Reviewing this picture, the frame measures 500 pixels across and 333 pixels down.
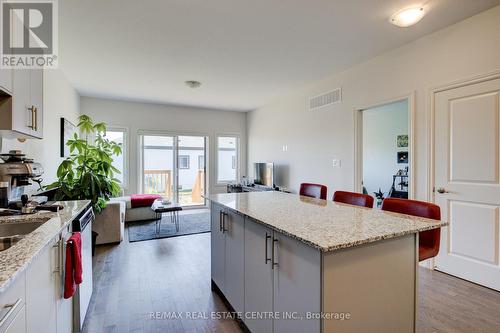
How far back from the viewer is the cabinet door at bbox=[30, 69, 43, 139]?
78.2 inches

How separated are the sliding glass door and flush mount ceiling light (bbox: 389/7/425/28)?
205 inches

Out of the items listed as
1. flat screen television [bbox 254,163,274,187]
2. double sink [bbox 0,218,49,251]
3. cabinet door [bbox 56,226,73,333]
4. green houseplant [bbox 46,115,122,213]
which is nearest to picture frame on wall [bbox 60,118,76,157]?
green houseplant [bbox 46,115,122,213]

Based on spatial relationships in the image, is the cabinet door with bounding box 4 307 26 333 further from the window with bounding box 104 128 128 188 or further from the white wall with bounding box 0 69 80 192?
the window with bounding box 104 128 128 188

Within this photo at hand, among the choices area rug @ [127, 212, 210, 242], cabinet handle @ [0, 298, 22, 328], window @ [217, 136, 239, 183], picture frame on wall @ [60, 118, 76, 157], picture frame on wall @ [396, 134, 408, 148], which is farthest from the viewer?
window @ [217, 136, 239, 183]

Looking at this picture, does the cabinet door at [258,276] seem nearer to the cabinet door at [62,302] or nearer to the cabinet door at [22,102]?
the cabinet door at [62,302]

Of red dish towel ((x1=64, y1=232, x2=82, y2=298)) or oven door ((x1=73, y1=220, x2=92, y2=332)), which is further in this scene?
oven door ((x1=73, y1=220, x2=92, y2=332))

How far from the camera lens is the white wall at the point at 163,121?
5736 mm

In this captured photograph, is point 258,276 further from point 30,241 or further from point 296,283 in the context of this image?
point 30,241

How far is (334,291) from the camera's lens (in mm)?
1196

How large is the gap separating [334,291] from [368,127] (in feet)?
19.4

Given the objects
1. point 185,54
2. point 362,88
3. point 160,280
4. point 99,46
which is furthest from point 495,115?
point 99,46

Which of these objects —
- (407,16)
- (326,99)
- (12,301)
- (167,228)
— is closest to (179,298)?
(12,301)

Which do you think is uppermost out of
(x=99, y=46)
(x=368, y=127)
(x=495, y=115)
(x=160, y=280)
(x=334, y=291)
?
(x=99, y=46)

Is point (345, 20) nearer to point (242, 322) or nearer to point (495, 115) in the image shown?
point (495, 115)
